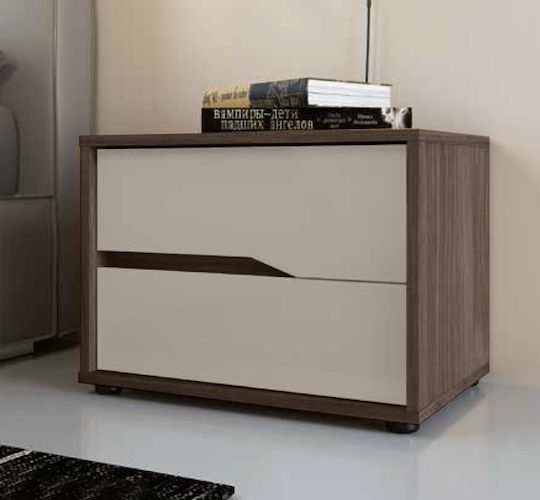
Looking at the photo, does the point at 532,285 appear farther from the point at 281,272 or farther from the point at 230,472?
the point at 230,472

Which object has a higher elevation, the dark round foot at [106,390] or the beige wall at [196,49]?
the beige wall at [196,49]

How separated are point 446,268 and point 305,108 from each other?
1.43 ft

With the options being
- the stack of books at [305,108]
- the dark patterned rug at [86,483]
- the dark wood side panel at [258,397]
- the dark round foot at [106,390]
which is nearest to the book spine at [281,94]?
the stack of books at [305,108]

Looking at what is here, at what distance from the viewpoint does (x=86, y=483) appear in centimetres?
157

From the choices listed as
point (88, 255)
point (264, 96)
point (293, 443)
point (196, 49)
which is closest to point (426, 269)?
point (293, 443)

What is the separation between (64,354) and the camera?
107 inches

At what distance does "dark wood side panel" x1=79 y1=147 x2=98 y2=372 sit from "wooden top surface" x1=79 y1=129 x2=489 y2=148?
2.0 inches

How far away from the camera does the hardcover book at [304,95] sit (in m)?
2.06

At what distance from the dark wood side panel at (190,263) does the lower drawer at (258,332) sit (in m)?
0.03

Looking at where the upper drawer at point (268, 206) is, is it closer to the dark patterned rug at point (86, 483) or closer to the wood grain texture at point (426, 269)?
the wood grain texture at point (426, 269)

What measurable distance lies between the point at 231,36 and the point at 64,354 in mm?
968

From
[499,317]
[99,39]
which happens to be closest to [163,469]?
[499,317]

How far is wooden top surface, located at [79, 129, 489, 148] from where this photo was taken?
1.88 meters

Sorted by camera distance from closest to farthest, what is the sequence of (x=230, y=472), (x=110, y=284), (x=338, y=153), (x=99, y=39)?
1. (x=230, y=472)
2. (x=338, y=153)
3. (x=110, y=284)
4. (x=99, y=39)
